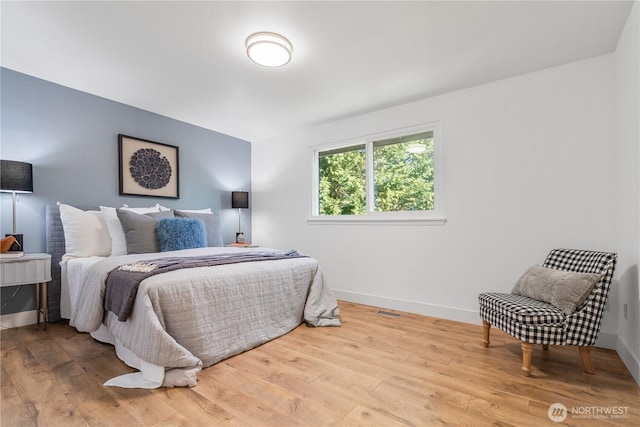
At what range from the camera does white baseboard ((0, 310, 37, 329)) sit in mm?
2699

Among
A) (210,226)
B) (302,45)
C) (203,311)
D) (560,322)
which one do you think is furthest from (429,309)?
(302,45)

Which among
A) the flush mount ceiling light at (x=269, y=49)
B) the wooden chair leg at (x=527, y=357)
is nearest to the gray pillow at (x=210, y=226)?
the flush mount ceiling light at (x=269, y=49)

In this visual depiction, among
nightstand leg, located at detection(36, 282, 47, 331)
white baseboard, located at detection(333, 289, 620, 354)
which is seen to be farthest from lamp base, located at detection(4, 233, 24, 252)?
white baseboard, located at detection(333, 289, 620, 354)

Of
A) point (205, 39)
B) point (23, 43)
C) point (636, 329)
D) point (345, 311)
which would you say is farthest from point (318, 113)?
point (636, 329)

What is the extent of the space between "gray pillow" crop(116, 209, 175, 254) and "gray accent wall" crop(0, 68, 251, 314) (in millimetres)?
633

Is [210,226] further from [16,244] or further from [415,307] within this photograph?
[415,307]

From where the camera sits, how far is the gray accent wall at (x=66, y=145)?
2768 mm

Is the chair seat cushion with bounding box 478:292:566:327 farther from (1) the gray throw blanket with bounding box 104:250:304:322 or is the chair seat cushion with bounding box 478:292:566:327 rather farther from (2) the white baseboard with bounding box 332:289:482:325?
(1) the gray throw blanket with bounding box 104:250:304:322

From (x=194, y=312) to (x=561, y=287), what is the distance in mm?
2415

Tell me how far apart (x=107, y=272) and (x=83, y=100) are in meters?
2.12

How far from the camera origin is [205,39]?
7.37 ft

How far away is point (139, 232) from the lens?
2.96m

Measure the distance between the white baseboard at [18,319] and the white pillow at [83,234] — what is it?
0.64 meters

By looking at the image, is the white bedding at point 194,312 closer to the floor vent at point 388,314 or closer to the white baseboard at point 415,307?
the floor vent at point 388,314
